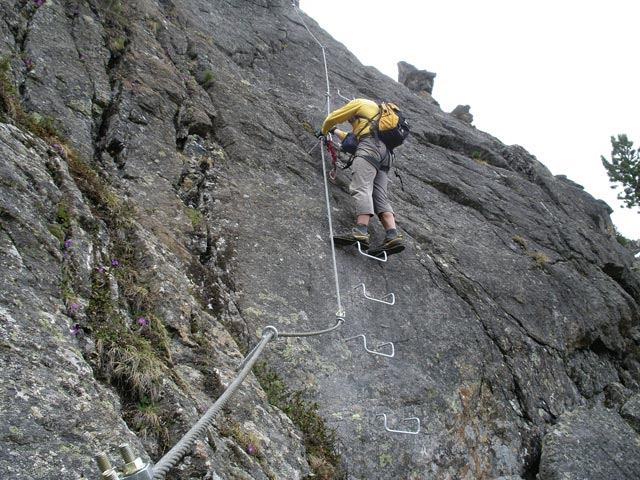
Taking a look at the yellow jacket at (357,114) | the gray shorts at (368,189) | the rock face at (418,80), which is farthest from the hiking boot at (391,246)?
the rock face at (418,80)

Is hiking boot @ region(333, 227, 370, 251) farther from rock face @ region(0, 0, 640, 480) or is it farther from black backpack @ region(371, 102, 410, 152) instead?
black backpack @ region(371, 102, 410, 152)

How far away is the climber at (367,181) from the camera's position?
9.22m

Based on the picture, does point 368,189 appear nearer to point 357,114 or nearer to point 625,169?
point 357,114

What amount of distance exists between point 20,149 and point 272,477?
4001 mm

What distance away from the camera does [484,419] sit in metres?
8.16

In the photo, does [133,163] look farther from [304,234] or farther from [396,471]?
[396,471]

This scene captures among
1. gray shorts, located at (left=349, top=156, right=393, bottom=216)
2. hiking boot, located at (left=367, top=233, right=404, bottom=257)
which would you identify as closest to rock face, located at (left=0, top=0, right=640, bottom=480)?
hiking boot, located at (left=367, top=233, right=404, bottom=257)

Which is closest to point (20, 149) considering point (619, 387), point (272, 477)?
point (272, 477)

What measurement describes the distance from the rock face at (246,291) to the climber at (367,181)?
43 cm

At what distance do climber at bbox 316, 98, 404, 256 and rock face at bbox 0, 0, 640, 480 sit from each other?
435 millimetres

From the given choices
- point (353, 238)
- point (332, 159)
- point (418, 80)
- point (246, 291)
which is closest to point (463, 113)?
point (418, 80)

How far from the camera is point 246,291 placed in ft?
24.8

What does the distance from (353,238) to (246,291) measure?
228 cm

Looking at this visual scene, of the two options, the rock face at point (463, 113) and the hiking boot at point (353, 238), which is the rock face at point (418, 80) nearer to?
the rock face at point (463, 113)
